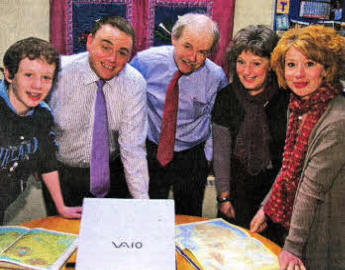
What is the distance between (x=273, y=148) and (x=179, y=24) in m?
0.74

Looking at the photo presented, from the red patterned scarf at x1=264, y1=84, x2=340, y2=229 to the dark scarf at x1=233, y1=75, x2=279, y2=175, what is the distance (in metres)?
0.10

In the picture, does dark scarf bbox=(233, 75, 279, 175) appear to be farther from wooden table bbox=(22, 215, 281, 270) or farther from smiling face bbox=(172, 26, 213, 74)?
wooden table bbox=(22, 215, 281, 270)

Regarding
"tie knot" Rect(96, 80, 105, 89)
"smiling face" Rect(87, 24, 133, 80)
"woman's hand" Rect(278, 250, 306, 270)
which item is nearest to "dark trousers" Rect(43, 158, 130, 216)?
"tie knot" Rect(96, 80, 105, 89)

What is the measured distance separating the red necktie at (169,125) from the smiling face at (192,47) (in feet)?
0.23

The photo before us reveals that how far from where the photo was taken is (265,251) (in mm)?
1534

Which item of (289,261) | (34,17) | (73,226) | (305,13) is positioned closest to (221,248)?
(289,261)

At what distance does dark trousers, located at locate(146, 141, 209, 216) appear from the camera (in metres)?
1.90

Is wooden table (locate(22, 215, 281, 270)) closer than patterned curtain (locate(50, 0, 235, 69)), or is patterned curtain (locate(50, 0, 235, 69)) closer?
wooden table (locate(22, 215, 281, 270))

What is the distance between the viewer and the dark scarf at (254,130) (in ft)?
5.87

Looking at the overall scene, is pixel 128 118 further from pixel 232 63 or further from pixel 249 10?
pixel 249 10

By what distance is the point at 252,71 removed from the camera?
1.74 meters

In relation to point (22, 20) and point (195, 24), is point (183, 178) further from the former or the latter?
point (22, 20)

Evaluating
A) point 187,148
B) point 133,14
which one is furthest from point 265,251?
point 133,14

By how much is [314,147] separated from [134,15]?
998mm
